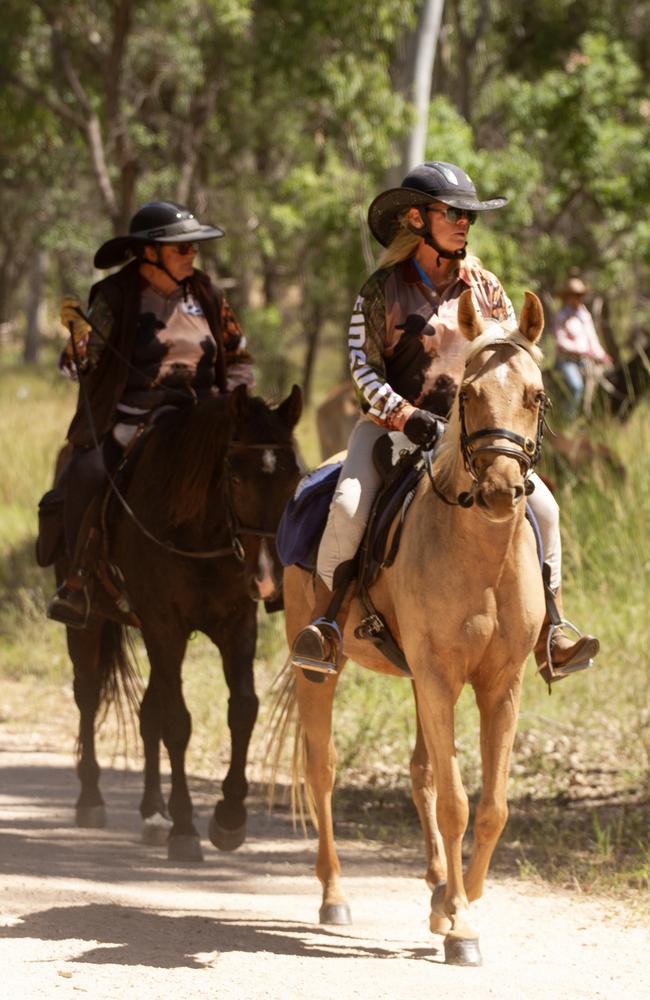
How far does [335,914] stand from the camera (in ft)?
22.0

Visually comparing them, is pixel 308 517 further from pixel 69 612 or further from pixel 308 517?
pixel 69 612

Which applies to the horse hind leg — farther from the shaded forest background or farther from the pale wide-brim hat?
the pale wide-brim hat

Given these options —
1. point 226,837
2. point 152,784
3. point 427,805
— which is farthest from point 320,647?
point 152,784

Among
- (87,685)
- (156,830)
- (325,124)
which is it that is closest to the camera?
(156,830)

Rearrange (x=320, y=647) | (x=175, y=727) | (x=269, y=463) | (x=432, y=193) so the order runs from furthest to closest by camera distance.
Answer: (x=175, y=727) → (x=269, y=463) → (x=432, y=193) → (x=320, y=647)

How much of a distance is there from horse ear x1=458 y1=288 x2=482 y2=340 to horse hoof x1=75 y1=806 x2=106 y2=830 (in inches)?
170

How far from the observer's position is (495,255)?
744 inches

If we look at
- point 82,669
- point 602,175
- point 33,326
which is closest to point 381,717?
point 82,669

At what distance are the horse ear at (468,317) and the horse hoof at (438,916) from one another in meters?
2.18

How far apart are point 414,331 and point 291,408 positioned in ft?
4.29

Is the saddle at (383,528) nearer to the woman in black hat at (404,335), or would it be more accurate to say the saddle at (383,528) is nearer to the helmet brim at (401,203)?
the woman in black hat at (404,335)

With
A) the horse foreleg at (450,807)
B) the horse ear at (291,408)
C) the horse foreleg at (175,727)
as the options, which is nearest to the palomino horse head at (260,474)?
the horse ear at (291,408)

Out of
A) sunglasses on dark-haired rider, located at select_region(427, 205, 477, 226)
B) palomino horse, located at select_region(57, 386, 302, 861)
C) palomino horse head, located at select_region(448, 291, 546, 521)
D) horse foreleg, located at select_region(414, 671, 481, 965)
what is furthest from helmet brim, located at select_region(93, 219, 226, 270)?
horse foreleg, located at select_region(414, 671, 481, 965)

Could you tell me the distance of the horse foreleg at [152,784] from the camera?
843cm
